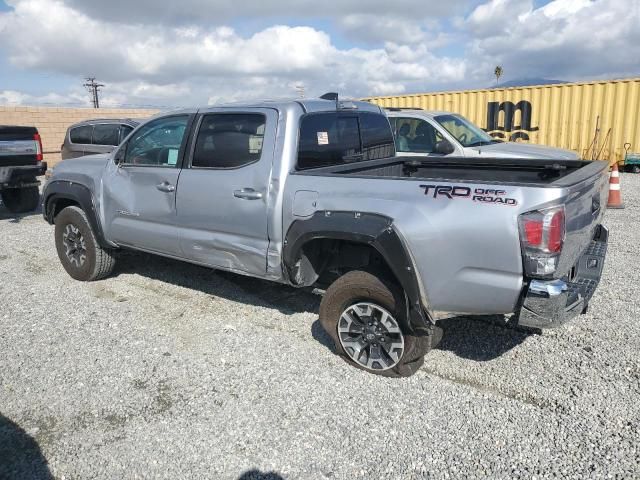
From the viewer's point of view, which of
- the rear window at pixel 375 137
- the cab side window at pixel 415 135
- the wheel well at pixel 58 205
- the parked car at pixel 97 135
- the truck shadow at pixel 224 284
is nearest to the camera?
the rear window at pixel 375 137

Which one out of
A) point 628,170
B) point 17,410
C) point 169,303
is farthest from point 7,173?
point 628,170

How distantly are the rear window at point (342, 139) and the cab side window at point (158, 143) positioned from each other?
1.17 meters

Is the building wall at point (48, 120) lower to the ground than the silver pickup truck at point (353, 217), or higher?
higher

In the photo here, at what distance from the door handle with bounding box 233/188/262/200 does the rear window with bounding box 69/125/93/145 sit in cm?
850

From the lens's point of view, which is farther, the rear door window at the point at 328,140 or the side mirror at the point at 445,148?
the side mirror at the point at 445,148

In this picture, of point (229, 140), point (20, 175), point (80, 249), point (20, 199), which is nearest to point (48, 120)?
point (20, 199)

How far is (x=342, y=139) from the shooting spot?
444 cm

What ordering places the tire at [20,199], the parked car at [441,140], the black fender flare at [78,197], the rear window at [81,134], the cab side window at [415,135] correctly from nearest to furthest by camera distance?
the black fender flare at [78,197], the parked car at [441,140], the cab side window at [415,135], the tire at [20,199], the rear window at [81,134]

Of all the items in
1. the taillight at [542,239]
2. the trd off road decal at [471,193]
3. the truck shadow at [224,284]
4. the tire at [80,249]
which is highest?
the trd off road decal at [471,193]

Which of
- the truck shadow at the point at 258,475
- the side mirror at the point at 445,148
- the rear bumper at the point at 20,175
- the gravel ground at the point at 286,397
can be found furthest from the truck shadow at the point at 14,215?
the truck shadow at the point at 258,475

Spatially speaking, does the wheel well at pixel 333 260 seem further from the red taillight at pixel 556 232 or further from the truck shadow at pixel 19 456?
the truck shadow at pixel 19 456

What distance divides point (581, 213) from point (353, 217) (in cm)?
136

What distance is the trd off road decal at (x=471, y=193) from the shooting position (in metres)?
2.87

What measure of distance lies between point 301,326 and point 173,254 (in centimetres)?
131
